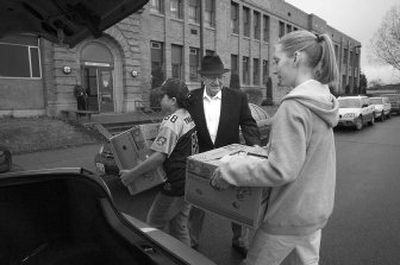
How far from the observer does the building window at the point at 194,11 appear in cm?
2561

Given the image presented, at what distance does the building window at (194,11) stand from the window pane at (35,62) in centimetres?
1125

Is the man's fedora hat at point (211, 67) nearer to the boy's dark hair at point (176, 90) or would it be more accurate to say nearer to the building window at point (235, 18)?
the boy's dark hair at point (176, 90)

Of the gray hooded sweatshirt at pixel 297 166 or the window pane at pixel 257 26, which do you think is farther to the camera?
the window pane at pixel 257 26

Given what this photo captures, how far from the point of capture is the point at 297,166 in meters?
1.78

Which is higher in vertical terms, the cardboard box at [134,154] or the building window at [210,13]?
the building window at [210,13]

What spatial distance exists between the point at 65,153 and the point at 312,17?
3999cm

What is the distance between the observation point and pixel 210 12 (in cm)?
2759

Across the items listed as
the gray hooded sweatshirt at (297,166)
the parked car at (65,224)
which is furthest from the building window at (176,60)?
the gray hooded sweatshirt at (297,166)

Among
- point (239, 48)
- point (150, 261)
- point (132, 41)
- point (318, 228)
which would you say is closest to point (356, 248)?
point (318, 228)

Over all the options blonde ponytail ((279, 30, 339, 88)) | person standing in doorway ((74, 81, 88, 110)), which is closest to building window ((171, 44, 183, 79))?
person standing in doorway ((74, 81, 88, 110))

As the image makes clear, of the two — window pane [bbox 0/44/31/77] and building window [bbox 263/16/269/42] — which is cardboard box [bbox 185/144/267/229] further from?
building window [bbox 263/16/269/42]

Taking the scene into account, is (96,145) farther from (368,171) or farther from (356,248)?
(356,248)

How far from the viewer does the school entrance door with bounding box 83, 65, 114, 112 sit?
20.0 metres

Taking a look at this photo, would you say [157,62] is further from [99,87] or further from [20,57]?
[20,57]
